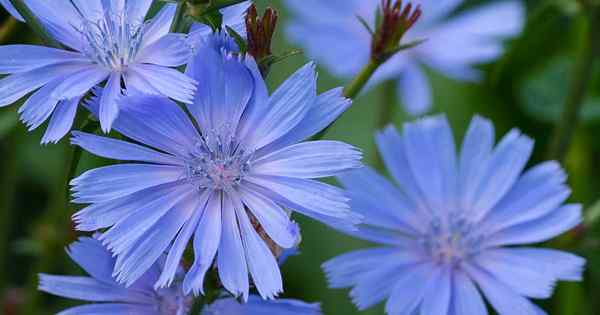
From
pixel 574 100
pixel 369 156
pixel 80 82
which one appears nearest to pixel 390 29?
pixel 80 82

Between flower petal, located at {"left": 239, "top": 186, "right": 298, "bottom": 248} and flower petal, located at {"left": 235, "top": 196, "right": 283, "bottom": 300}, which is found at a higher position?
flower petal, located at {"left": 239, "top": 186, "right": 298, "bottom": 248}

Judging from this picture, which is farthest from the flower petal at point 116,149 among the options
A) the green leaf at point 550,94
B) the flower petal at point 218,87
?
the green leaf at point 550,94

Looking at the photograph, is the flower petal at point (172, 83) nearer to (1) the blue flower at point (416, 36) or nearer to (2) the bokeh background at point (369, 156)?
(2) the bokeh background at point (369, 156)

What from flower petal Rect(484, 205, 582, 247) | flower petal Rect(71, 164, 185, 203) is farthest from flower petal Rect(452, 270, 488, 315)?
flower petal Rect(71, 164, 185, 203)

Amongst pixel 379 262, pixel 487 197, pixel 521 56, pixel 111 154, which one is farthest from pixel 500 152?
pixel 521 56

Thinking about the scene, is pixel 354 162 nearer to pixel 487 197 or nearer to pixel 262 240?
pixel 262 240

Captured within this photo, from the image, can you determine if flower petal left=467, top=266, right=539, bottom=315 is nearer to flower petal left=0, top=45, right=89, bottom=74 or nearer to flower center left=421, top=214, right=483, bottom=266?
flower center left=421, top=214, right=483, bottom=266

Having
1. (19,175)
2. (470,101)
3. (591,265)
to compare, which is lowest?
(591,265)
